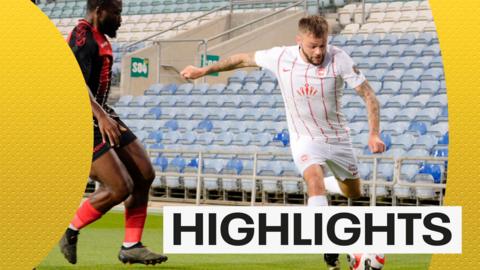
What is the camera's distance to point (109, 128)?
263 inches

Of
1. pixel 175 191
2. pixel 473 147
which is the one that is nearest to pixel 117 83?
pixel 175 191

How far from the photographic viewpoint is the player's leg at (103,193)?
6.86 meters

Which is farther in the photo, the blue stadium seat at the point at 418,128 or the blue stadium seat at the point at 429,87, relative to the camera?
the blue stadium seat at the point at 429,87

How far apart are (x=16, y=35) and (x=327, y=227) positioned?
6.88 ft

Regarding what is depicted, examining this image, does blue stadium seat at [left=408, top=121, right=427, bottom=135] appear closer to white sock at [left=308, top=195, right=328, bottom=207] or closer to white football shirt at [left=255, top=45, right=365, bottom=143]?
white football shirt at [left=255, top=45, right=365, bottom=143]

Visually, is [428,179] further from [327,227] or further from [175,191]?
[327,227]

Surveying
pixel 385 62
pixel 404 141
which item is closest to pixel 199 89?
pixel 385 62

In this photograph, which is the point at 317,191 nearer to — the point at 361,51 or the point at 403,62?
the point at 403,62

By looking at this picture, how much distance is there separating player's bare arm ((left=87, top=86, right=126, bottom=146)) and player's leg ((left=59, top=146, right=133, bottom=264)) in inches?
6.7

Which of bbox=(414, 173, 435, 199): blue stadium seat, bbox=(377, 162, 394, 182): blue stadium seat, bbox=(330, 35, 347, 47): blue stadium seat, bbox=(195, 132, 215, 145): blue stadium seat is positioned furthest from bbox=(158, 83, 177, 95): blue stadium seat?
bbox=(414, 173, 435, 199): blue stadium seat

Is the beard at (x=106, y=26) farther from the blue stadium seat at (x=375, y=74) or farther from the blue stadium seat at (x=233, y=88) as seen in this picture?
the blue stadium seat at (x=233, y=88)

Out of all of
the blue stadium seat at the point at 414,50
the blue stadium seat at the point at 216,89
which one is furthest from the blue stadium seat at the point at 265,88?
the blue stadium seat at the point at 414,50

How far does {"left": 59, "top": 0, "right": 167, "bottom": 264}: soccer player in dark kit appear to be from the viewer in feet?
22.6

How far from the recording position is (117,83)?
21.1 m
